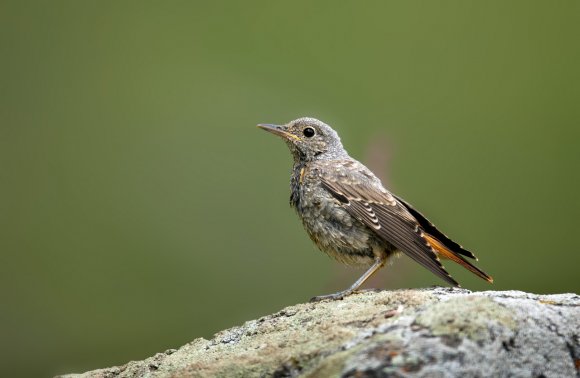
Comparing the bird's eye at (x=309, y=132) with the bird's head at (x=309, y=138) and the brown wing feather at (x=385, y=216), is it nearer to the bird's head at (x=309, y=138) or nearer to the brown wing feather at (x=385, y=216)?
the bird's head at (x=309, y=138)

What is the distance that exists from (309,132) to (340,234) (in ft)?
4.19

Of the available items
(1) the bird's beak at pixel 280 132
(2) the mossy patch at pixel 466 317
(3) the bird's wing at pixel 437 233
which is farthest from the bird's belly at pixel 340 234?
(2) the mossy patch at pixel 466 317

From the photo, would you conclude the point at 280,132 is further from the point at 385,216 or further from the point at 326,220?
the point at 385,216

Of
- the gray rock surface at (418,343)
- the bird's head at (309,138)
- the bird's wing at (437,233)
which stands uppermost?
the bird's head at (309,138)

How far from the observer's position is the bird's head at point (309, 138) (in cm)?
604

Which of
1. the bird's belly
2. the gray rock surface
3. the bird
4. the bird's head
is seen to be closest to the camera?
the gray rock surface

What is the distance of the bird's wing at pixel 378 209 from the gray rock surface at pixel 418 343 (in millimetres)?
943

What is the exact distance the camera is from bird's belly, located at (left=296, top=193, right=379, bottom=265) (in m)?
5.20

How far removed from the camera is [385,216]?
5.23 metres

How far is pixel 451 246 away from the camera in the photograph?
515 centimetres

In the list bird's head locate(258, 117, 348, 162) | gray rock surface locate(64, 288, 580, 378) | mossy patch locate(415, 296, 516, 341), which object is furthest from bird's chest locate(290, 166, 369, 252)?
mossy patch locate(415, 296, 516, 341)

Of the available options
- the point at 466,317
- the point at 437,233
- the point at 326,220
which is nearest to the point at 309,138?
the point at 326,220

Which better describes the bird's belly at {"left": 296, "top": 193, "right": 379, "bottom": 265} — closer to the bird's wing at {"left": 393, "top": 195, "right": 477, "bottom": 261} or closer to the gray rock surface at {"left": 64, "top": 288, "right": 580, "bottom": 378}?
the bird's wing at {"left": 393, "top": 195, "right": 477, "bottom": 261}

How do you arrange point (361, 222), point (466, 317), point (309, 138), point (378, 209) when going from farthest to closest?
1. point (309, 138)
2. point (378, 209)
3. point (361, 222)
4. point (466, 317)
